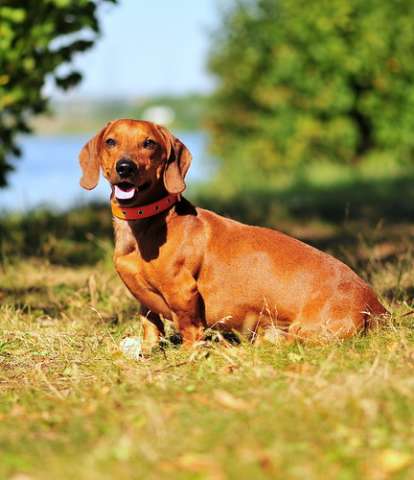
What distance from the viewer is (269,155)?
19.5 meters

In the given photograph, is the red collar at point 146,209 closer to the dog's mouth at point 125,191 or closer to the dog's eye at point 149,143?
the dog's mouth at point 125,191

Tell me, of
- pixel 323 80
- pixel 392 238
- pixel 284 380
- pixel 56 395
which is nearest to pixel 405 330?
pixel 284 380

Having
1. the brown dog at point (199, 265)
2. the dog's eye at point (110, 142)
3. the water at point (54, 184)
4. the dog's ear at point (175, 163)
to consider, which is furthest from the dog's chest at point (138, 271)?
the water at point (54, 184)

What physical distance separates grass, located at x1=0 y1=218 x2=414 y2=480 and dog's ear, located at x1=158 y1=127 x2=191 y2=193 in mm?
911

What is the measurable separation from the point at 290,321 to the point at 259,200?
761cm

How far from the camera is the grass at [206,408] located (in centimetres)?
282

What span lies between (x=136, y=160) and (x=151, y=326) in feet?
3.29

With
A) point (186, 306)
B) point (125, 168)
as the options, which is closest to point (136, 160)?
point (125, 168)

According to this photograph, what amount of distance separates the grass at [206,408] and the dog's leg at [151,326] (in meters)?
0.18

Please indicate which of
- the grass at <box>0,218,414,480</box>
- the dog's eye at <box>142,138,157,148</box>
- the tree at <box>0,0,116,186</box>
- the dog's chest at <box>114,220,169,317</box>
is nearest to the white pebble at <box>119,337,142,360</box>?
the grass at <box>0,218,414,480</box>

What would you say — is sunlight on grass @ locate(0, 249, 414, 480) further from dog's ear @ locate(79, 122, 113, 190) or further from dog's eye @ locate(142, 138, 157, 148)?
dog's eye @ locate(142, 138, 157, 148)

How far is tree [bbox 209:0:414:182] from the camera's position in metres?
17.5

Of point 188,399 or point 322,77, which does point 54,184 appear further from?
point 188,399

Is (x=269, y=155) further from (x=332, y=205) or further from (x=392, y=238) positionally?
(x=392, y=238)
